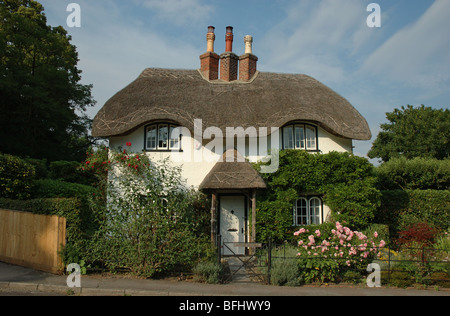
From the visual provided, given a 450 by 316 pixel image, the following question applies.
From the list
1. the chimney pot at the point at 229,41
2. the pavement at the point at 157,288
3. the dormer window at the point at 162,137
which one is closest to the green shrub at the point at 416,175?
the pavement at the point at 157,288

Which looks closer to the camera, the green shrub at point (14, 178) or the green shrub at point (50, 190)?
the green shrub at point (14, 178)

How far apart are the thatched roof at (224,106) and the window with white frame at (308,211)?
2.94 metres

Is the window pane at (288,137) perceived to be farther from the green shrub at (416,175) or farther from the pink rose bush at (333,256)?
the green shrub at (416,175)

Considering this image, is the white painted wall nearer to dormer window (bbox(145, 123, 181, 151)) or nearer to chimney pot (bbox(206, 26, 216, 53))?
dormer window (bbox(145, 123, 181, 151))

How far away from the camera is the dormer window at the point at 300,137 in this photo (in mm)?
13414

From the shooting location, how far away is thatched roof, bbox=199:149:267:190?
450 inches

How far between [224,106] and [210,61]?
348 cm

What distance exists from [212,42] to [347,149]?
27.3ft

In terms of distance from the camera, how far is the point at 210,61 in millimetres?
15617

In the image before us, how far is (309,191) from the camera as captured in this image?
12773 millimetres

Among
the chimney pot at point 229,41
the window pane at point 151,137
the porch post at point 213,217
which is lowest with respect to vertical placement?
the porch post at point 213,217

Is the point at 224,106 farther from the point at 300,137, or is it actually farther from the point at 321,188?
the point at 321,188

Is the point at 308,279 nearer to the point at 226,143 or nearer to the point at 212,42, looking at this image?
the point at 226,143

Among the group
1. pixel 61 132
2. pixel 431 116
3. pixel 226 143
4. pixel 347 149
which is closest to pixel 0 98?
pixel 61 132
